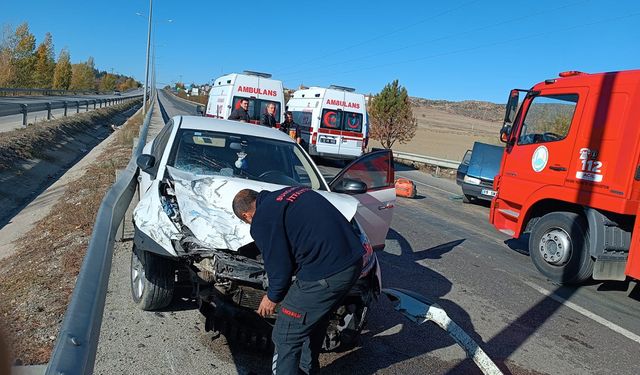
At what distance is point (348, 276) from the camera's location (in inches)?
Answer: 115

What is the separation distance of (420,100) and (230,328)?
555ft

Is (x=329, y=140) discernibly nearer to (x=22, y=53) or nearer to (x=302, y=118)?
(x=302, y=118)

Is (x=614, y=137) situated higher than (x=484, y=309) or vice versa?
(x=614, y=137)

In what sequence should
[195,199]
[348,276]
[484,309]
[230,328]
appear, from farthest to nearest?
[484,309]
[195,199]
[230,328]
[348,276]

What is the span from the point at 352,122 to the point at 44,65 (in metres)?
59.1

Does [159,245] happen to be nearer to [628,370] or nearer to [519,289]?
[628,370]

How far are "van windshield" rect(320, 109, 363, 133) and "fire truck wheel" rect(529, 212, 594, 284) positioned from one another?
11009 millimetres

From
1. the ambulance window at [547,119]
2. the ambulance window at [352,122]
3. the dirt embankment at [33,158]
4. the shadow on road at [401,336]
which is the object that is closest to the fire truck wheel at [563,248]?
the ambulance window at [547,119]

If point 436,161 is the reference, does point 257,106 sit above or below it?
above

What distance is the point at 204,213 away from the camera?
3.95 metres

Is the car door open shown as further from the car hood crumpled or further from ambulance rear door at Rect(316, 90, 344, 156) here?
ambulance rear door at Rect(316, 90, 344, 156)

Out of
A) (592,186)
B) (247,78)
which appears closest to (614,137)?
(592,186)

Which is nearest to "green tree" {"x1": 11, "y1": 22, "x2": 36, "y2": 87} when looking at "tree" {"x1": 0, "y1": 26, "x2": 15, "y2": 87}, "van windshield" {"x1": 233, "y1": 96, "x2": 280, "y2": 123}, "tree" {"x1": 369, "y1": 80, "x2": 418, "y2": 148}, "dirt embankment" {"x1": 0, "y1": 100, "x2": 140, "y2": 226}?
"tree" {"x1": 0, "y1": 26, "x2": 15, "y2": 87}

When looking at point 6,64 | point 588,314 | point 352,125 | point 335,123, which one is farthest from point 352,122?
point 6,64
